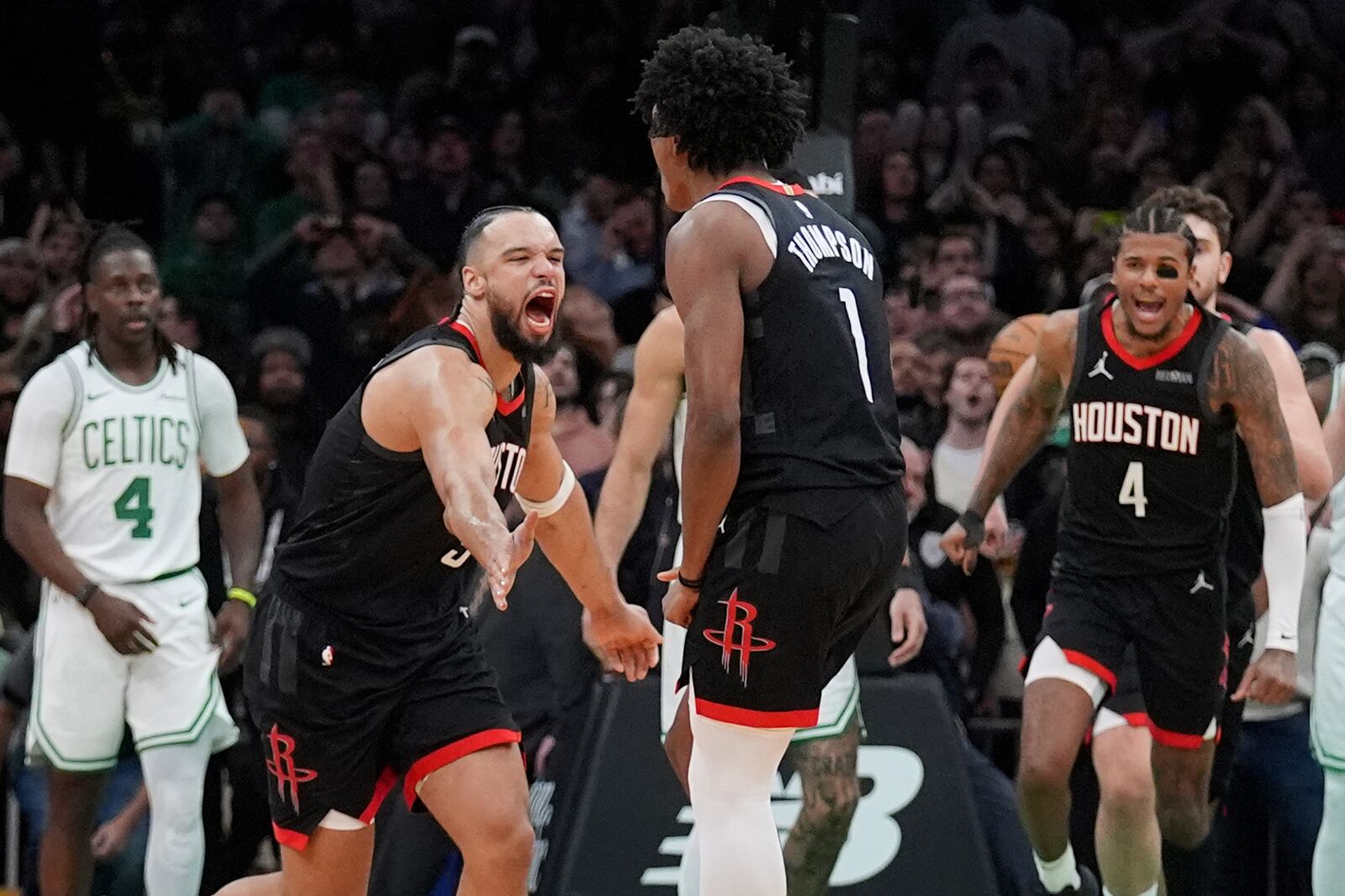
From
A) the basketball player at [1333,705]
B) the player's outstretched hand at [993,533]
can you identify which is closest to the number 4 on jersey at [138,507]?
the player's outstretched hand at [993,533]

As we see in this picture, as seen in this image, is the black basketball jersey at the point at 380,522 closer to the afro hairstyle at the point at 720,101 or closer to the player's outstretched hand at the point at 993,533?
the afro hairstyle at the point at 720,101

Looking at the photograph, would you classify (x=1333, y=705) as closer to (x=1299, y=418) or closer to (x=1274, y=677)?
(x=1274, y=677)

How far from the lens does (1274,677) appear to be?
5.45 meters

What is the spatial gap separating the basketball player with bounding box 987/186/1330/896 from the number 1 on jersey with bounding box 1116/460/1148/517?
382mm

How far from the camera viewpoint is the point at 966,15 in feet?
42.8

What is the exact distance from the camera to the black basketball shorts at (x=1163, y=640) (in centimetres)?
604

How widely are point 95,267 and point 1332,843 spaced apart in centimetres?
418

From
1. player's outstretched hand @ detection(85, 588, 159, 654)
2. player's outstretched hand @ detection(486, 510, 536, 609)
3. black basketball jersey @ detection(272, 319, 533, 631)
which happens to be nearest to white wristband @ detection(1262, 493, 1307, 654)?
black basketball jersey @ detection(272, 319, 533, 631)

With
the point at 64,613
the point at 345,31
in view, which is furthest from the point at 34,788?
the point at 345,31

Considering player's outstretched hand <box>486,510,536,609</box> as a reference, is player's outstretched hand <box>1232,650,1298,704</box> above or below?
below

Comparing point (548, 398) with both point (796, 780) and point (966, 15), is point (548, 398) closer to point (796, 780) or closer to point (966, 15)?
point (796, 780)

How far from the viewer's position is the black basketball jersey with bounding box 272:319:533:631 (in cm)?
473

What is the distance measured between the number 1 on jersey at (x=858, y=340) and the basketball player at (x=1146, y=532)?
1664mm

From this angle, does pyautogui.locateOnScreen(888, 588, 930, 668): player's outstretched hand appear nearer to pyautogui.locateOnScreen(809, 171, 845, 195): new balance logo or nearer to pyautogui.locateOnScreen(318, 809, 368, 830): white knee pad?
pyautogui.locateOnScreen(809, 171, 845, 195): new balance logo
